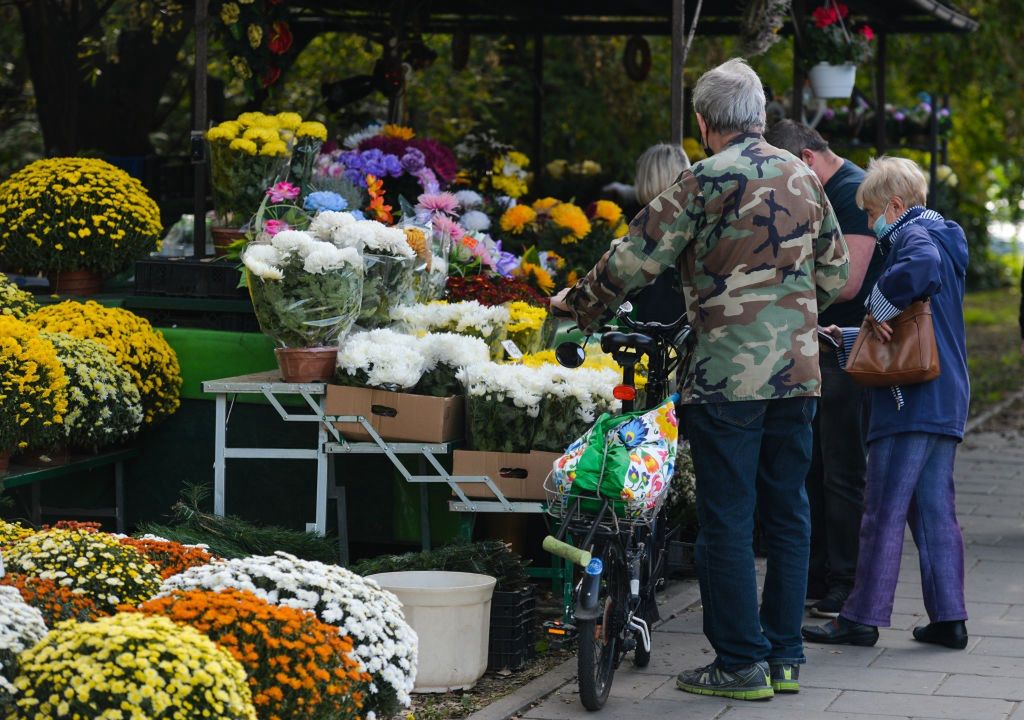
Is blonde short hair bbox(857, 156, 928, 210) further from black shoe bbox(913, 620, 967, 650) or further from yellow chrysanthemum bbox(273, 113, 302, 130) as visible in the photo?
yellow chrysanthemum bbox(273, 113, 302, 130)

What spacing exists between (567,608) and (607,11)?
701 centimetres

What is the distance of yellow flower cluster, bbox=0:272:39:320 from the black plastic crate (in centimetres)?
48

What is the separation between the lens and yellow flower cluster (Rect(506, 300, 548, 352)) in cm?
612

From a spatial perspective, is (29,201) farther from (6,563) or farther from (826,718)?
(826,718)

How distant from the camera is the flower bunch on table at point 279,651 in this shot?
365 cm

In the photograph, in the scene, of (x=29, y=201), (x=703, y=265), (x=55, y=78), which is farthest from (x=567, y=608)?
(x=55, y=78)

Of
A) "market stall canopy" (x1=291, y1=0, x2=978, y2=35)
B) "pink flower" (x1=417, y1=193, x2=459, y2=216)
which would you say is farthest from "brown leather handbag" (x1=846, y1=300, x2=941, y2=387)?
"market stall canopy" (x1=291, y1=0, x2=978, y2=35)

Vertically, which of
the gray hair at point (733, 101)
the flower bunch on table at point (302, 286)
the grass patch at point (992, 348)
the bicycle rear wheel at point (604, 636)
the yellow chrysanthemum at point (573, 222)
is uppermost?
the gray hair at point (733, 101)

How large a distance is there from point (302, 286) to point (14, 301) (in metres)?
1.63

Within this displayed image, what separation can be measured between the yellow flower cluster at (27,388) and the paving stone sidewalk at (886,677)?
7.04 ft

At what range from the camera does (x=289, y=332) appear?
216 inches

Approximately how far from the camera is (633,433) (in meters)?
4.60

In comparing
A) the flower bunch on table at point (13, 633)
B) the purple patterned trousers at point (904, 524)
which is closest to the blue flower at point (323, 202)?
the purple patterned trousers at point (904, 524)

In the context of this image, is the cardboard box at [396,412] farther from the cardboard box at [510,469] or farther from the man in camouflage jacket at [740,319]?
the man in camouflage jacket at [740,319]
